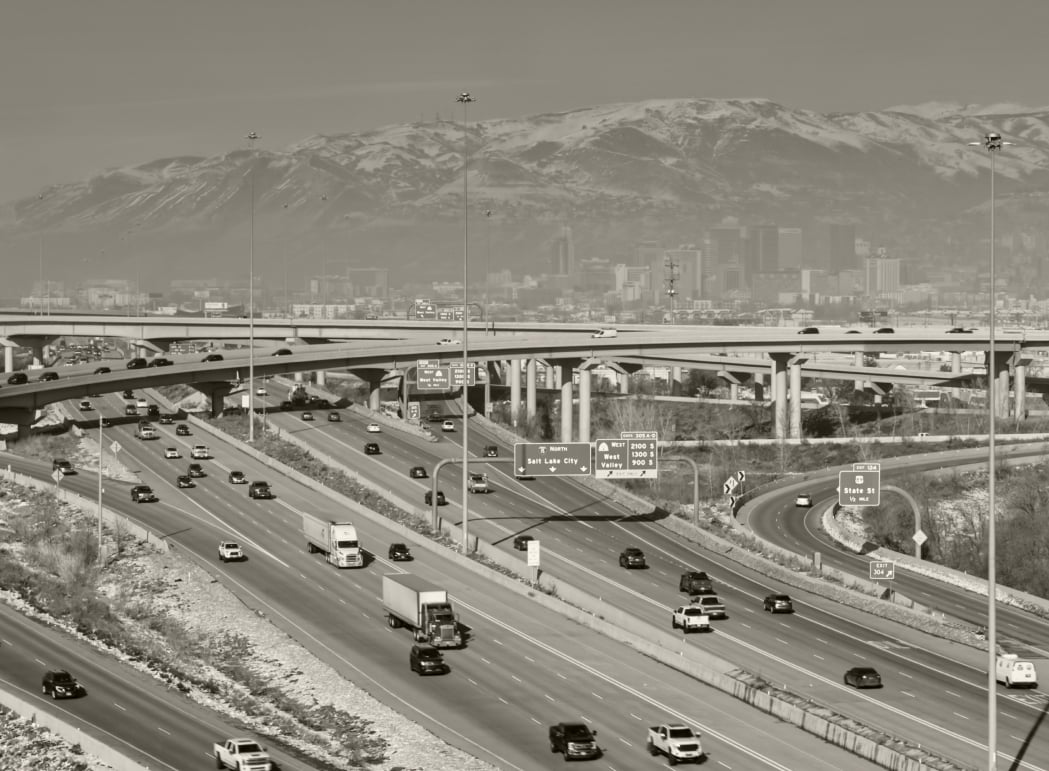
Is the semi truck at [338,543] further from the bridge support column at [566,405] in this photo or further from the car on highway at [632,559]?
the bridge support column at [566,405]

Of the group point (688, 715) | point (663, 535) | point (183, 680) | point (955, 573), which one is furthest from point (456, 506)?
point (688, 715)

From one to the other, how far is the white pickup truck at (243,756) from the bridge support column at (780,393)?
111 m

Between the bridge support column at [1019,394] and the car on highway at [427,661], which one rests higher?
the bridge support column at [1019,394]

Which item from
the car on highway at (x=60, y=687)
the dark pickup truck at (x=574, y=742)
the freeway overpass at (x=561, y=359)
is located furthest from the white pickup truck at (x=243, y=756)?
the freeway overpass at (x=561, y=359)

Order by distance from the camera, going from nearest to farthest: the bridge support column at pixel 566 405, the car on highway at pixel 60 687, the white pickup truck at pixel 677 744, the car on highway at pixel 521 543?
the white pickup truck at pixel 677 744
the car on highway at pixel 60 687
the car on highway at pixel 521 543
the bridge support column at pixel 566 405

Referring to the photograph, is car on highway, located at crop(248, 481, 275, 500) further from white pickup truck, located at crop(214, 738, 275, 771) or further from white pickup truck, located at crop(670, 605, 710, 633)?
white pickup truck, located at crop(214, 738, 275, 771)

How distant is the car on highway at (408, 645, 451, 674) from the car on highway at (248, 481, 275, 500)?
39.2 meters

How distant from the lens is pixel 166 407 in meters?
155

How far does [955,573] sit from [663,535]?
633 inches

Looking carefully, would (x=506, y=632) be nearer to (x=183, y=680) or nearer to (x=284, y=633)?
(x=284, y=633)

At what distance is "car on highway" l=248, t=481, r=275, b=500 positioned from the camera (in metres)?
103

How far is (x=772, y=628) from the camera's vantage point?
73.9 metres

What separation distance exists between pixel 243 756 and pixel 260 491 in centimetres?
5262

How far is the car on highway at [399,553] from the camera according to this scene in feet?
282
